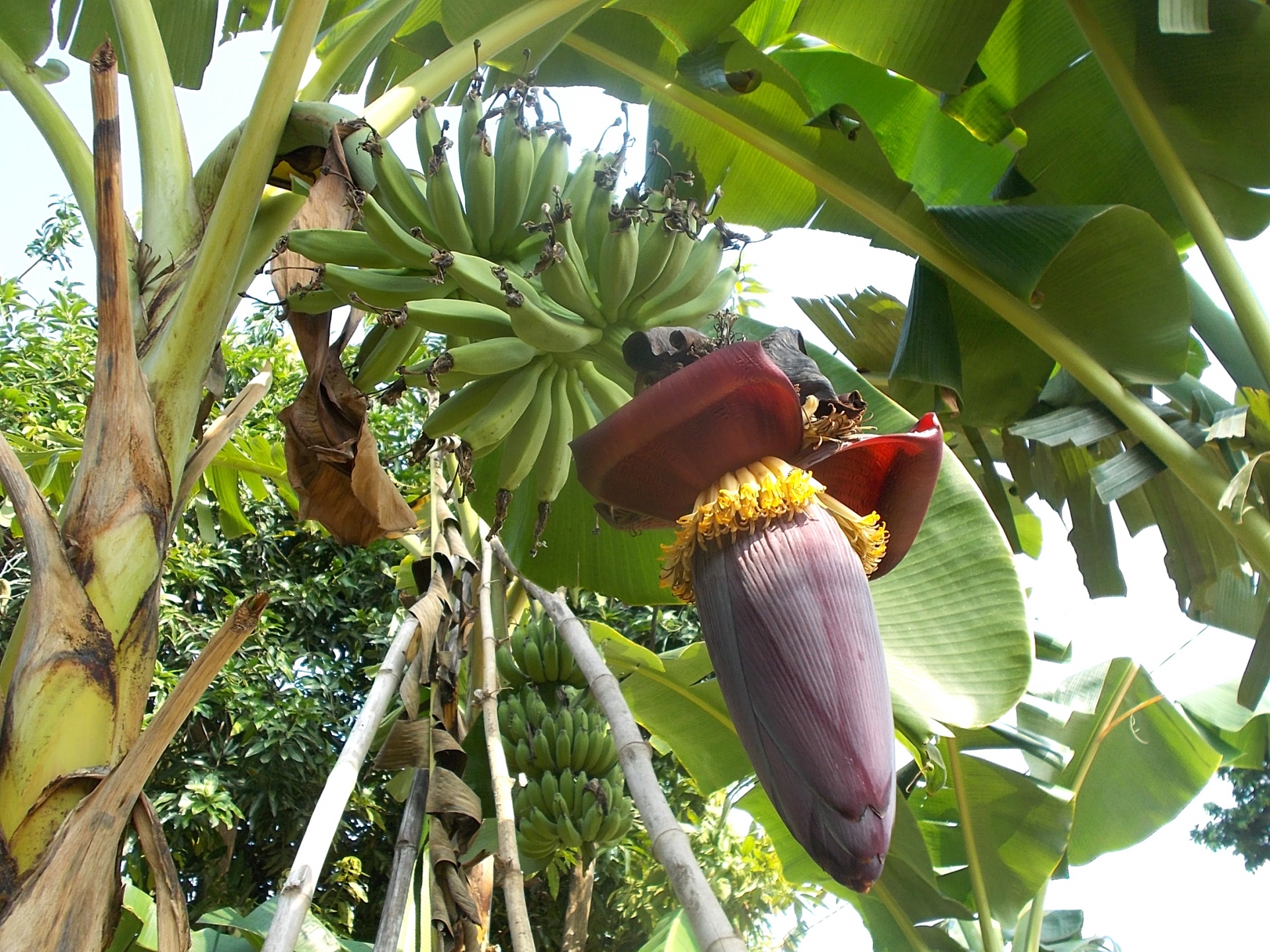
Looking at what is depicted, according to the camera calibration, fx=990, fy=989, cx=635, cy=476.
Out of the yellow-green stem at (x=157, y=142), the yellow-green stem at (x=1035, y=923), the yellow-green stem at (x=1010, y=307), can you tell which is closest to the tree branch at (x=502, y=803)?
the yellow-green stem at (x=157, y=142)

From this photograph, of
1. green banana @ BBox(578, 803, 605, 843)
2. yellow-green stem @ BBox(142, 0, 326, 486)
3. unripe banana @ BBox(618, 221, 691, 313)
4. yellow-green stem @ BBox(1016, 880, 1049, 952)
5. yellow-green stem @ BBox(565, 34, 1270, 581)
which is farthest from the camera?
yellow-green stem @ BBox(1016, 880, 1049, 952)

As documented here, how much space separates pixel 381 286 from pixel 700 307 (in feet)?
1.23

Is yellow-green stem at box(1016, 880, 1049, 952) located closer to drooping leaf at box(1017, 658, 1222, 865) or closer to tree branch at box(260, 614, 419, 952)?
drooping leaf at box(1017, 658, 1222, 865)

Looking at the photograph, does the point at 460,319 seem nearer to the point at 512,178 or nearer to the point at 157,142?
the point at 512,178

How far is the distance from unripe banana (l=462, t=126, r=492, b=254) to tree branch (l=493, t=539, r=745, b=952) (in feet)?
1.64

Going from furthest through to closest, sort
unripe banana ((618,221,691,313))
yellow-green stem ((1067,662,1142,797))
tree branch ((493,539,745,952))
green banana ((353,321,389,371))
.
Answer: yellow-green stem ((1067,662,1142,797))
green banana ((353,321,389,371))
unripe banana ((618,221,691,313))
tree branch ((493,539,745,952))

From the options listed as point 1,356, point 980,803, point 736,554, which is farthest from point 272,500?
point 736,554

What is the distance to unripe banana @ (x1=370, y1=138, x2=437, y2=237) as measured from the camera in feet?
3.81

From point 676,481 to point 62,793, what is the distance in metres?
0.58

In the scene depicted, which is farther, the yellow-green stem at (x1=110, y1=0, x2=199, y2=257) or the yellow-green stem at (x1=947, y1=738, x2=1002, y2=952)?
the yellow-green stem at (x1=947, y1=738, x2=1002, y2=952)

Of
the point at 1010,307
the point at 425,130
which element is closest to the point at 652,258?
the point at 425,130

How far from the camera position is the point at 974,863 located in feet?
7.88

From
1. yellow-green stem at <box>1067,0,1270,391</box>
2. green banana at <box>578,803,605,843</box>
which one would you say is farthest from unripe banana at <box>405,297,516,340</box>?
yellow-green stem at <box>1067,0,1270,391</box>

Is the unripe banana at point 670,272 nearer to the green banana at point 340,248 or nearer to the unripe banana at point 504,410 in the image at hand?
the unripe banana at point 504,410
